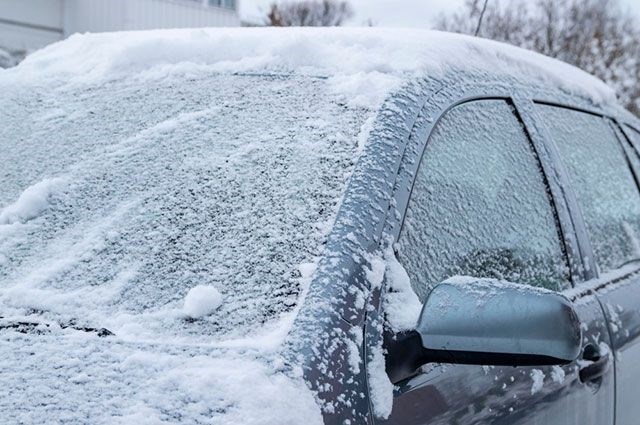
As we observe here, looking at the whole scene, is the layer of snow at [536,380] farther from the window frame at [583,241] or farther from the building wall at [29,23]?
the building wall at [29,23]

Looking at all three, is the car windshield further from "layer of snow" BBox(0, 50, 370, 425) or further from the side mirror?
the side mirror

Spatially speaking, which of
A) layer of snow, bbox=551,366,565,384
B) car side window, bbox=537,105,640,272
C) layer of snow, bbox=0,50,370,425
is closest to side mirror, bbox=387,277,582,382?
layer of snow, bbox=0,50,370,425

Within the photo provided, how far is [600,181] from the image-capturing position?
2.87 metres

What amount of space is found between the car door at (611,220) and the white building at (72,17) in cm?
1409

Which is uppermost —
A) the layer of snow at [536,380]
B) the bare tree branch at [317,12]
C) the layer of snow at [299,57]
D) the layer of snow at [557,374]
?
the layer of snow at [299,57]

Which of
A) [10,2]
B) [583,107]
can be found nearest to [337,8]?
[10,2]

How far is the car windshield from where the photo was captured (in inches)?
64.9

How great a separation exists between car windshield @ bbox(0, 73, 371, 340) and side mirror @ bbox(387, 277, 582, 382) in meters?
0.23

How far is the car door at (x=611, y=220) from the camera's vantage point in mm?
2488

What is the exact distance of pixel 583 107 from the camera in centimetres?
292

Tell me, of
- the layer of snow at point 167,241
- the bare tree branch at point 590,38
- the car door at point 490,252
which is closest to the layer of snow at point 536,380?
the car door at point 490,252

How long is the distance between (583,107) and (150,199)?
162 centimetres

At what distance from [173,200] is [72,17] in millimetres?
15547

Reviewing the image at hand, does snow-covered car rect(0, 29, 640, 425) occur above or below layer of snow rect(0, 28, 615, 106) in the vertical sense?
below
